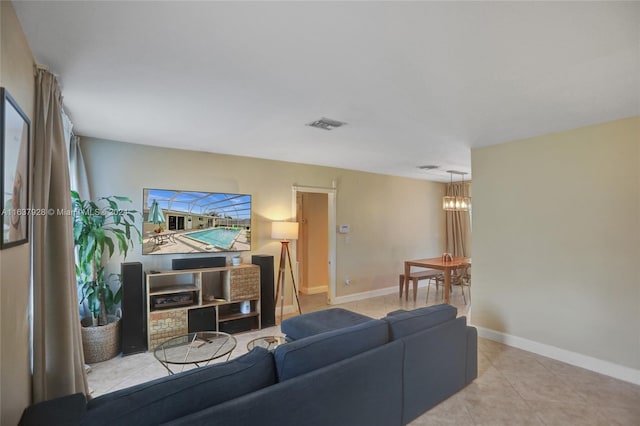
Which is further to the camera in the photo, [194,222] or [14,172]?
[194,222]

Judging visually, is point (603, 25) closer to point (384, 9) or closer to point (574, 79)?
point (574, 79)

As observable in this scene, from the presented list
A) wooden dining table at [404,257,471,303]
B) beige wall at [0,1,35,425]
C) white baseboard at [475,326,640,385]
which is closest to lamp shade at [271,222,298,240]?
wooden dining table at [404,257,471,303]

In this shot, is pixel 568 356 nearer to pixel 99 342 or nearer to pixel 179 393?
pixel 179 393

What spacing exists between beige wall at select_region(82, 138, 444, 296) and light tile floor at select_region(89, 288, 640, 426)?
1.38 metres

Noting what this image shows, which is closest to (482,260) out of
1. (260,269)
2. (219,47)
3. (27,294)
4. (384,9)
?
(260,269)

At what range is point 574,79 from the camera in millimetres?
2199

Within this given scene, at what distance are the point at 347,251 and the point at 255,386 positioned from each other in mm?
4406

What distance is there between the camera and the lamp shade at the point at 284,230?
4715 millimetres

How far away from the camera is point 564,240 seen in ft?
11.3

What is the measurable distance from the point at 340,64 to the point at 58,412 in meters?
2.19

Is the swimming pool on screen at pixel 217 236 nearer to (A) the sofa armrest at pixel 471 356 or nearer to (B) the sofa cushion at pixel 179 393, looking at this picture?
(B) the sofa cushion at pixel 179 393

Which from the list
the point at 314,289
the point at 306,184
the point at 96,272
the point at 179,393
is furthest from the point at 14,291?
the point at 314,289

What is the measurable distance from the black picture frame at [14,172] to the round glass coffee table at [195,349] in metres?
1.27

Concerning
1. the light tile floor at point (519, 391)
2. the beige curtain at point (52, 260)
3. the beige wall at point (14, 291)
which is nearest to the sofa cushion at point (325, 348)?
the light tile floor at point (519, 391)
